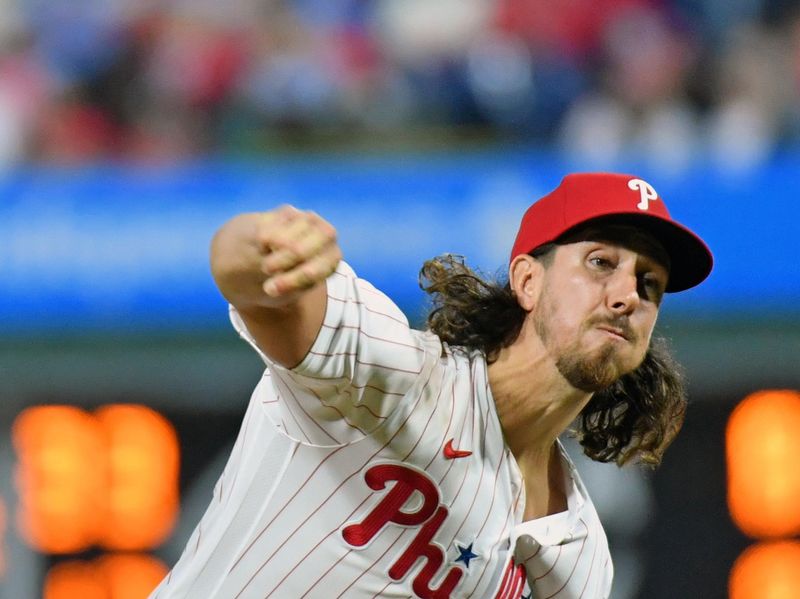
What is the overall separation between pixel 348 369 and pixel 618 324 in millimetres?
652

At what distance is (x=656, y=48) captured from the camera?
223 inches

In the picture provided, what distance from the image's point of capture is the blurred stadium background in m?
4.41

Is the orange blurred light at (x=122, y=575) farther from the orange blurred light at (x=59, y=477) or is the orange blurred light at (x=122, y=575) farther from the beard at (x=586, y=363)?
the beard at (x=586, y=363)

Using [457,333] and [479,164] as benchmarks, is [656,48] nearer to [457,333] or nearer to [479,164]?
[479,164]

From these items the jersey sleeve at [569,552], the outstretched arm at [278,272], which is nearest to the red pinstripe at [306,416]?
the outstretched arm at [278,272]

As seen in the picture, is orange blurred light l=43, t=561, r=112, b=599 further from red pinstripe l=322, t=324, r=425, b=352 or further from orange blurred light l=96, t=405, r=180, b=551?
red pinstripe l=322, t=324, r=425, b=352

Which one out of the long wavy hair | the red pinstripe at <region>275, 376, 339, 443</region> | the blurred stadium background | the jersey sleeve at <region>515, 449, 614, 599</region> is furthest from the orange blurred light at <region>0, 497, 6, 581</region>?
the red pinstripe at <region>275, 376, 339, 443</region>

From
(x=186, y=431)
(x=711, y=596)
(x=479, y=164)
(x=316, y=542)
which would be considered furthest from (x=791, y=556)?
(x=316, y=542)

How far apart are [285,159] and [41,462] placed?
1.43 meters

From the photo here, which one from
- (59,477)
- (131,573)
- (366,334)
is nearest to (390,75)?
(59,477)

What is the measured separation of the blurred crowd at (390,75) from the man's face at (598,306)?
2.55 metres

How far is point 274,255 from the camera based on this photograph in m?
1.83

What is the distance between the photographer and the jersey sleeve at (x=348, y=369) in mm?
2111

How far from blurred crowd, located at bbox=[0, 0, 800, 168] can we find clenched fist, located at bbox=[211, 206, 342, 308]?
11.0ft
